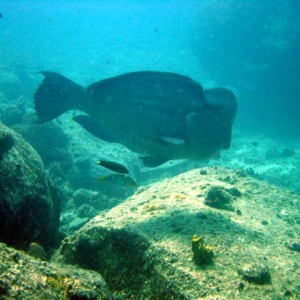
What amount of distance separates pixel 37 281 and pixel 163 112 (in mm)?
2803

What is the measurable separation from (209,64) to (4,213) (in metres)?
25.1

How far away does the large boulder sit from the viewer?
2545 mm

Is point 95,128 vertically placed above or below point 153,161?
above

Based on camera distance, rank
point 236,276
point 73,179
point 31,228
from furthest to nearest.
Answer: point 73,179 < point 31,228 < point 236,276

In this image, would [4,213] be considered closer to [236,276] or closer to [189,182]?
[236,276]

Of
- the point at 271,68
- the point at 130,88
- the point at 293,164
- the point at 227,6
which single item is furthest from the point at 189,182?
the point at 227,6

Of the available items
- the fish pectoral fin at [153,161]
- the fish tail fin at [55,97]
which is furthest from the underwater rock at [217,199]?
the fish tail fin at [55,97]

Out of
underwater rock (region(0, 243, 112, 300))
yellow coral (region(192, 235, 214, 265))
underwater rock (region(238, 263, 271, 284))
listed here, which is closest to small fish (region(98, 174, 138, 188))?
yellow coral (region(192, 235, 214, 265))

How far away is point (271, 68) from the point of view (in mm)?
19125

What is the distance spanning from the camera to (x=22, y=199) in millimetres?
3129

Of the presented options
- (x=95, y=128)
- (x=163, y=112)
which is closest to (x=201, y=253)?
(x=163, y=112)

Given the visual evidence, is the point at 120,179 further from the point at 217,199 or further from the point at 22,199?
the point at 22,199

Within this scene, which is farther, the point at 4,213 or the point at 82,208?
the point at 82,208

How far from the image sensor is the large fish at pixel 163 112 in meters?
3.74
